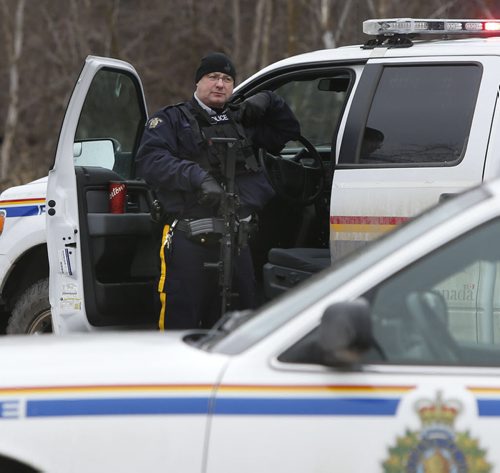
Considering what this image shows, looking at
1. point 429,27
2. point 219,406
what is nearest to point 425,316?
point 219,406

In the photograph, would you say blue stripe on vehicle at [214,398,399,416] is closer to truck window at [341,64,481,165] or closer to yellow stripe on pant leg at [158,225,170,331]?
truck window at [341,64,481,165]

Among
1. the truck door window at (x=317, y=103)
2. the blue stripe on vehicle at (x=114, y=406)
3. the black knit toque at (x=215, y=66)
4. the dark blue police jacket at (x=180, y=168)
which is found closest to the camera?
the blue stripe on vehicle at (x=114, y=406)

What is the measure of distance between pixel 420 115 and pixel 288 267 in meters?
1.09

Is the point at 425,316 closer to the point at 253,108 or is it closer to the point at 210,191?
the point at 210,191

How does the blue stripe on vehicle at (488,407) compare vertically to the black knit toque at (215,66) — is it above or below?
below

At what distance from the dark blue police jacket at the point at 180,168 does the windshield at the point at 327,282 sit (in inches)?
107

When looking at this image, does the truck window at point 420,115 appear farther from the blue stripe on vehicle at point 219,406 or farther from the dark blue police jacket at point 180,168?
A: the blue stripe on vehicle at point 219,406

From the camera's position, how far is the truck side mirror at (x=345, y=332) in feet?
9.77

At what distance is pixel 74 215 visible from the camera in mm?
6469

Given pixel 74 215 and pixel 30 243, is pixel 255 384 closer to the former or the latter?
pixel 74 215

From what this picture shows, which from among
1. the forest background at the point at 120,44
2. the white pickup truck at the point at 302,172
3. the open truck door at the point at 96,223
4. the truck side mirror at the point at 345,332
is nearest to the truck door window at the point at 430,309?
the truck side mirror at the point at 345,332

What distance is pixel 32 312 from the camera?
7.00 metres

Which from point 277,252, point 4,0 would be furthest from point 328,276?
point 4,0

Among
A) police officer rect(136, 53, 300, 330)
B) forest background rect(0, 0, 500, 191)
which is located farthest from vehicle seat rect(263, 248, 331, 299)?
forest background rect(0, 0, 500, 191)
